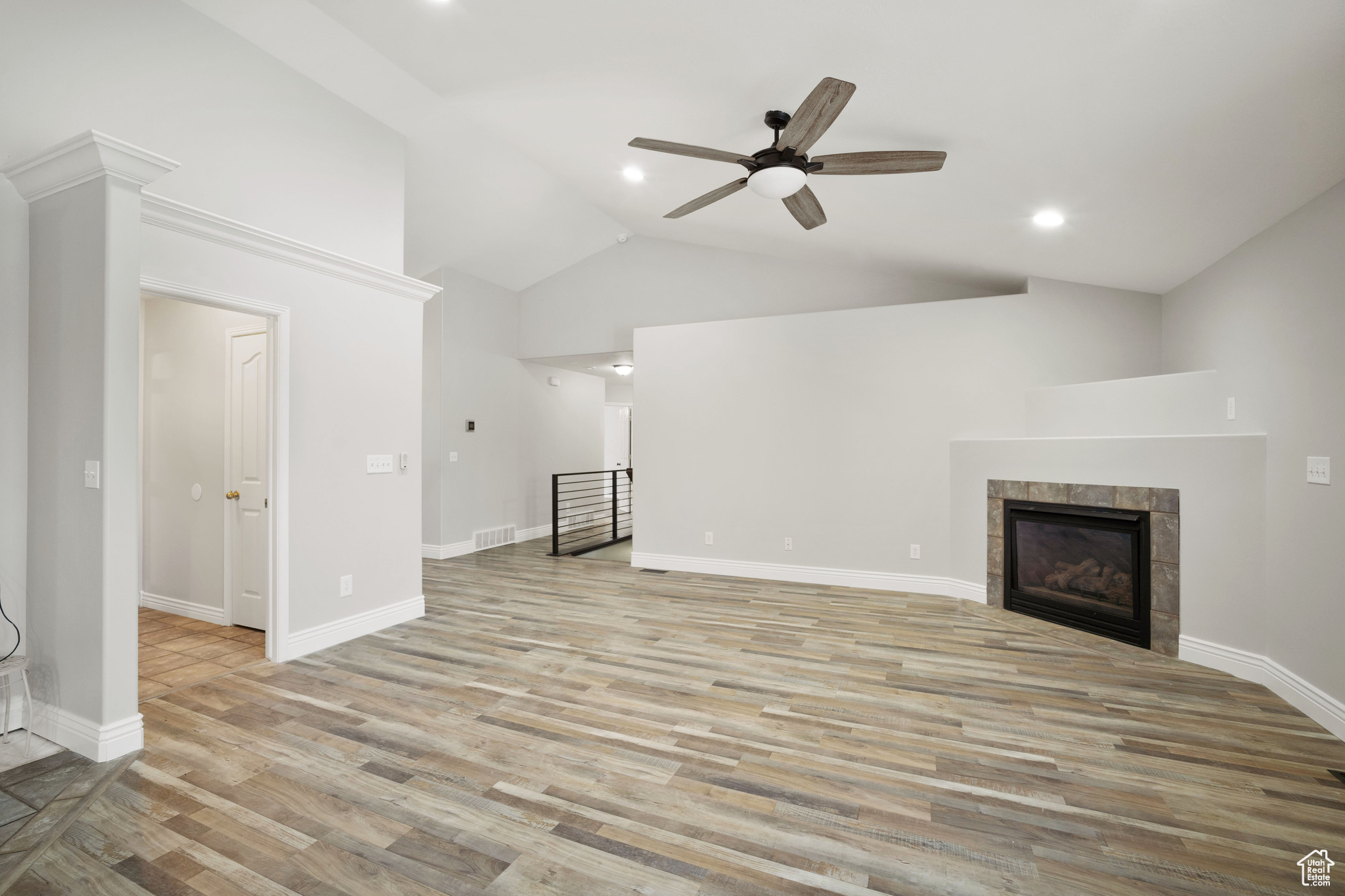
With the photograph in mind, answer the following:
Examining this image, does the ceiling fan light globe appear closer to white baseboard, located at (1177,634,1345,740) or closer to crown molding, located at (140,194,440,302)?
crown molding, located at (140,194,440,302)

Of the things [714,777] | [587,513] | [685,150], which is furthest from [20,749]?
[587,513]

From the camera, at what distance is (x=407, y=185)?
5039 mm

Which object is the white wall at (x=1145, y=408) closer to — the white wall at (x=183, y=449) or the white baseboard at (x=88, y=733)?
the white baseboard at (x=88, y=733)

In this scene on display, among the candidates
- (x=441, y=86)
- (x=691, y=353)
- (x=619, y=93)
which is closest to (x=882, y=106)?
(x=619, y=93)

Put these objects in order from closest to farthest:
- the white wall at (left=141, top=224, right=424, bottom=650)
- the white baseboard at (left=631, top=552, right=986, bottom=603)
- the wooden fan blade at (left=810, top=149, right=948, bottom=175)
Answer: the wooden fan blade at (left=810, top=149, right=948, bottom=175), the white wall at (left=141, top=224, right=424, bottom=650), the white baseboard at (left=631, top=552, right=986, bottom=603)

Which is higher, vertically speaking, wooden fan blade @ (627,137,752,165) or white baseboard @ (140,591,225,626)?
wooden fan blade @ (627,137,752,165)

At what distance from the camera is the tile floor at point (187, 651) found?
130 inches

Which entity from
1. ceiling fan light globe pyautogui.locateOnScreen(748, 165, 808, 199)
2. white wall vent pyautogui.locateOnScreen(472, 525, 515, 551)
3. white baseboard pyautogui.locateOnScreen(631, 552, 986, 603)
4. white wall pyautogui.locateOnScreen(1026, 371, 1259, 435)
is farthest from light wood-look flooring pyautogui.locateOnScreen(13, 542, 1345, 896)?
white wall vent pyautogui.locateOnScreen(472, 525, 515, 551)

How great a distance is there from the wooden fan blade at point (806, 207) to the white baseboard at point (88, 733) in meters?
3.86

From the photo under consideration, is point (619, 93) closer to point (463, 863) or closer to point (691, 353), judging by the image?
point (691, 353)

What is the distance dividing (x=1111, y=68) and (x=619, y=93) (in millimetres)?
2444

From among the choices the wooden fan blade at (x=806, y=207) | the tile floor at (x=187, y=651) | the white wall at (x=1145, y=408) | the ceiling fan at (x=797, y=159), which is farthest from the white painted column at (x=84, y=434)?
the white wall at (x=1145, y=408)

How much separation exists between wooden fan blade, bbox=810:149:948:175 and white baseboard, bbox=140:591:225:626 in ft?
16.5

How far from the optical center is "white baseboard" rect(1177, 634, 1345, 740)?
8.64ft
